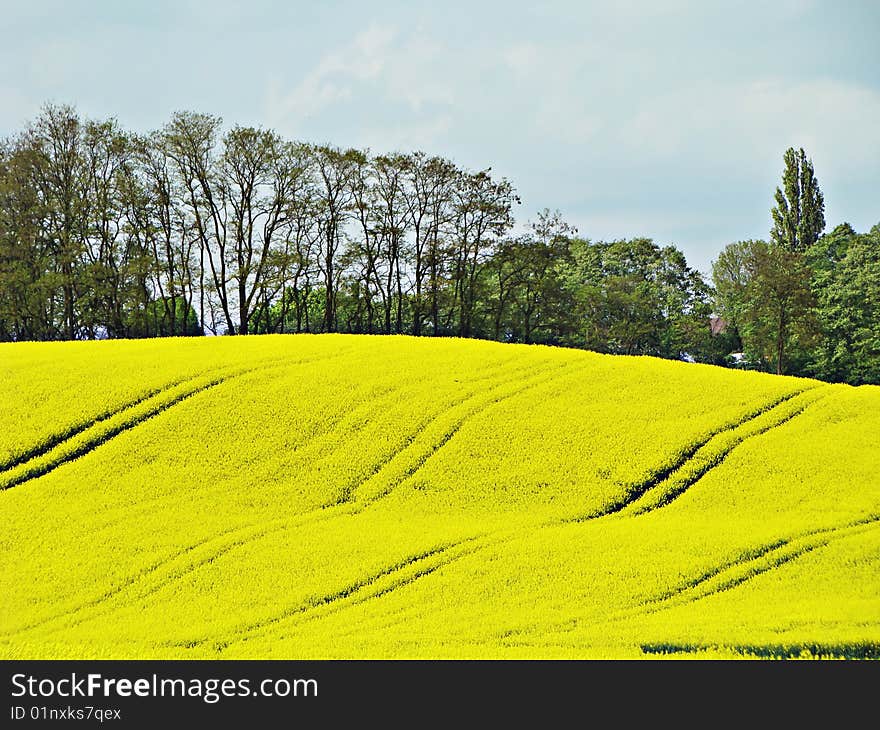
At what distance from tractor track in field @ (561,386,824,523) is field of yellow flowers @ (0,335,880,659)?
2.5 inches

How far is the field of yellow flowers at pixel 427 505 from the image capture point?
13836 millimetres

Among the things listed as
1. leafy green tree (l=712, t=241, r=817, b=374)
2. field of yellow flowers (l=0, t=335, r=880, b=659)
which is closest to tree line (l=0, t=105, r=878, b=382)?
leafy green tree (l=712, t=241, r=817, b=374)

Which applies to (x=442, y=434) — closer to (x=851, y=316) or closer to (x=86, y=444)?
(x=86, y=444)

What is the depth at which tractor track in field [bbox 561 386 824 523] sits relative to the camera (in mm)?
18844

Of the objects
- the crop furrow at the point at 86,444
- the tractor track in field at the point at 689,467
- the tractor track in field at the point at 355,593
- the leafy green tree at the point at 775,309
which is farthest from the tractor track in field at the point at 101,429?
the leafy green tree at the point at 775,309

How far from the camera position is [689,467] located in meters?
20.1

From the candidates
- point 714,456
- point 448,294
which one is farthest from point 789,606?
point 448,294

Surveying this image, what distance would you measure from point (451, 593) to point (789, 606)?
214 inches

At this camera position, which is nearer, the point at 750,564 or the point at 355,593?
the point at 355,593

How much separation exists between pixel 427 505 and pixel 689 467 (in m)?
6.02

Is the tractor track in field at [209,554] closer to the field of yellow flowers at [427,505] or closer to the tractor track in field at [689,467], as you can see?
the field of yellow flowers at [427,505]

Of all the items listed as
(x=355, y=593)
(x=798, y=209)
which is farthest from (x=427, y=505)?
(x=798, y=209)

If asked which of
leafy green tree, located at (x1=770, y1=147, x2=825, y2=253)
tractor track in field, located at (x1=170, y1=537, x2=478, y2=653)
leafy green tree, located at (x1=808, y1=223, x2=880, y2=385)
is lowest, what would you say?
tractor track in field, located at (x1=170, y1=537, x2=478, y2=653)

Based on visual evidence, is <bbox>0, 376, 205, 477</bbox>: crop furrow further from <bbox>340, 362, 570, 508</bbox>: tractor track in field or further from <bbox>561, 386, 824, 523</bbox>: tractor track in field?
<bbox>561, 386, 824, 523</bbox>: tractor track in field
